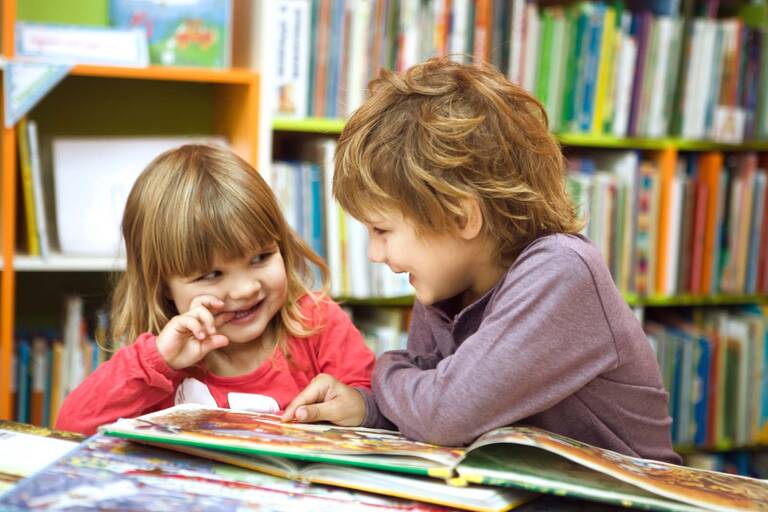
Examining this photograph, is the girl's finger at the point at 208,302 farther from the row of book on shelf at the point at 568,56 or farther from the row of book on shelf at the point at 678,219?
the row of book on shelf at the point at 678,219

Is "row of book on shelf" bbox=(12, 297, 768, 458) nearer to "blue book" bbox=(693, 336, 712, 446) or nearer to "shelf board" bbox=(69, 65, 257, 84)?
"blue book" bbox=(693, 336, 712, 446)

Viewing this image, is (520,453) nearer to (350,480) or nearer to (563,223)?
(350,480)

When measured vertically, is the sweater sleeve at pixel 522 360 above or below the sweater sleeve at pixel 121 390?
above

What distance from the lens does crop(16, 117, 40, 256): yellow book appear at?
1684mm

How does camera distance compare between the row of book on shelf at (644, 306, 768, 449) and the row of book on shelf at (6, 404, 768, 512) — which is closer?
the row of book on shelf at (6, 404, 768, 512)

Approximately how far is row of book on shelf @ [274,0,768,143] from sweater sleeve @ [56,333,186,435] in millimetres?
880

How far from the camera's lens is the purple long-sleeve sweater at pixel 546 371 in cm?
88

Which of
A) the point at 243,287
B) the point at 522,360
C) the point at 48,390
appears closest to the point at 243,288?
the point at 243,287

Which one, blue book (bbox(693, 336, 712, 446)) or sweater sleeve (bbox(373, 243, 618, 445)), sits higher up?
sweater sleeve (bbox(373, 243, 618, 445))

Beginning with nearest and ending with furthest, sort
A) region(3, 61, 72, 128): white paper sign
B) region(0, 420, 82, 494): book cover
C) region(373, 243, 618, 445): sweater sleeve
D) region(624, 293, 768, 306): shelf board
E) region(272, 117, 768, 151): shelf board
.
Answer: region(0, 420, 82, 494): book cover
region(373, 243, 618, 445): sweater sleeve
region(3, 61, 72, 128): white paper sign
region(272, 117, 768, 151): shelf board
region(624, 293, 768, 306): shelf board

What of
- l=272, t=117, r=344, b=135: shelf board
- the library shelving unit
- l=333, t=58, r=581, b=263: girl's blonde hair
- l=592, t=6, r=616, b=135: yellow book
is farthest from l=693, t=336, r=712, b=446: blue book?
l=333, t=58, r=581, b=263: girl's blonde hair

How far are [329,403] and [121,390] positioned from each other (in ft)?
0.87

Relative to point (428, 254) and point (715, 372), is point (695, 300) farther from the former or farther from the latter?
point (428, 254)

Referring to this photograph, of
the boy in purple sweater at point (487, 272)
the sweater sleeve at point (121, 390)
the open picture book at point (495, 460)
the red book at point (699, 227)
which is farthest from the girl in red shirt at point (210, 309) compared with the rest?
the red book at point (699, 227)
